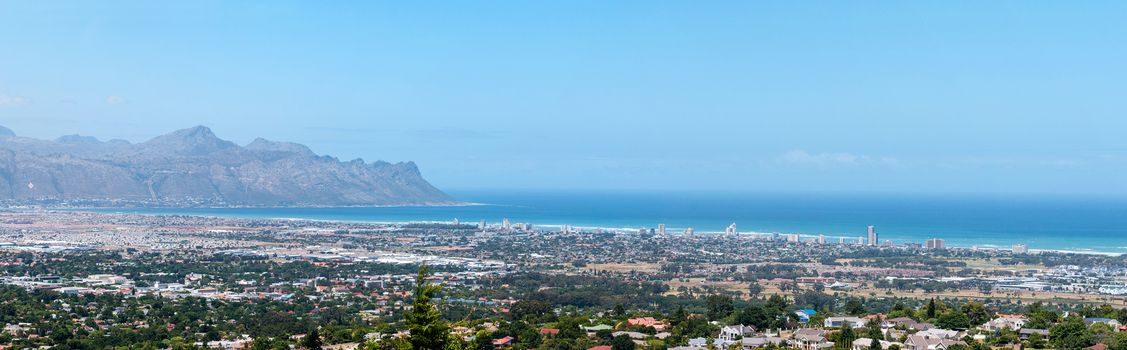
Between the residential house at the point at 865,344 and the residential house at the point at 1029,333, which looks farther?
the residential house at the point at 1029,333

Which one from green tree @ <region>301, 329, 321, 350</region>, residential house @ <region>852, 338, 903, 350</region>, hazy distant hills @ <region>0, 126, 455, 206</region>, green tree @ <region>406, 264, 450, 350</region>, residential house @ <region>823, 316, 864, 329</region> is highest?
hazy distant hills @ <region>0, 126, 455, 206</region>

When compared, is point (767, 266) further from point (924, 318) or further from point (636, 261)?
point (924, 318)

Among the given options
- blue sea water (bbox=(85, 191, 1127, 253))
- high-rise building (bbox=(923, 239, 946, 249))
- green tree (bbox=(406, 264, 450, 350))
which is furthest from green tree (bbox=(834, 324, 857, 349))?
blue sea water (bbox=(85, 191, 1127, 253))

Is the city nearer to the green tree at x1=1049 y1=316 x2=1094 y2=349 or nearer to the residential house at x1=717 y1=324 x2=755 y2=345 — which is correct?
the residential house at x1=717 y1=324 x2=755 y2=345

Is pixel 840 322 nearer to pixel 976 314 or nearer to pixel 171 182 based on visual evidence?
pixel 976 314

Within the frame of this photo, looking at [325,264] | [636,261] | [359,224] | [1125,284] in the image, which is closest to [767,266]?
[636,261]

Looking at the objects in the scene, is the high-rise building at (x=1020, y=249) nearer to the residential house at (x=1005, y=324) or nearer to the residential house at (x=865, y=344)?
the residential house at (x=1005, y=324)

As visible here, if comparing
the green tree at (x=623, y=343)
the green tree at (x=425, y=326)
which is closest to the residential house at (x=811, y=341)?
the green tree at (x=623, y=343)

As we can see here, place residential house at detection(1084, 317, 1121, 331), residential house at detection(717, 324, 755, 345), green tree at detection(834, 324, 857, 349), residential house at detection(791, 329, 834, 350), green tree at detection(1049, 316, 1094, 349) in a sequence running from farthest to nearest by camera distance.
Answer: residential house at detection(717, 324, 755, 345), residential house at detection(1084, 317, 1121, 331), residential house at detection(791, 329, 834, 350), green tree at detection(834, 324, 857, 349), green tree at detection(1049, 316, 1094, 349)
